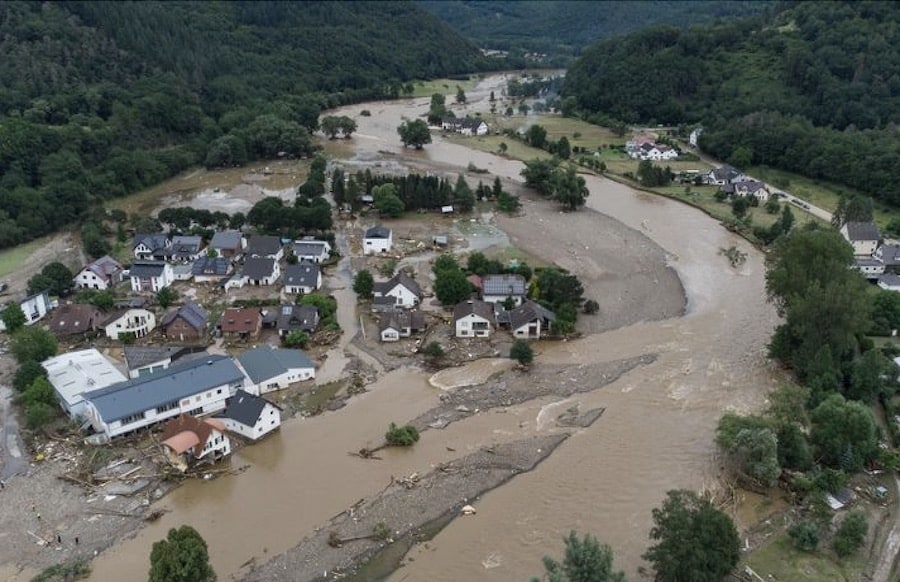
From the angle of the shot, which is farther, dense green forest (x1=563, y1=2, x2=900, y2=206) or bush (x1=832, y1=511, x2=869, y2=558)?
dense green forest (x1=563, y1=2, x2=900, y2=206)

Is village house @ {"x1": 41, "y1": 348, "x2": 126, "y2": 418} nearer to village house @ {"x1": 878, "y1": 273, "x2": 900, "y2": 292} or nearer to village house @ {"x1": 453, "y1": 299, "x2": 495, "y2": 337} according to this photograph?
village house @ {"x1": 453, "y1": 299, "x2": 495, "y2": 337}

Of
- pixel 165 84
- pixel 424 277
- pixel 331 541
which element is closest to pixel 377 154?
pixel 165 84

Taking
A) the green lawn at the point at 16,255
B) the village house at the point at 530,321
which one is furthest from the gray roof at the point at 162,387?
the green lawn at the point at 16,255

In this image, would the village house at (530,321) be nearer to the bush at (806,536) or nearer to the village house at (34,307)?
the bush at (806,536)

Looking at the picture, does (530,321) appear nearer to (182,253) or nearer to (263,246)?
(263,246)

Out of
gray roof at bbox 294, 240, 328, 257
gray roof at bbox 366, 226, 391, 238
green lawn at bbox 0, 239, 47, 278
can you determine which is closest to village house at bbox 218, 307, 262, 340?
gray roof at bbox 294, 240, 328, 257

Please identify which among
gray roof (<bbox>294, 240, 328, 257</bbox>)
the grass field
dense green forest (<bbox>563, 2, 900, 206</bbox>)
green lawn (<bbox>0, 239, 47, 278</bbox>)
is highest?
dense green forest (<bbox>563, 2, 900, 206</bbox>)

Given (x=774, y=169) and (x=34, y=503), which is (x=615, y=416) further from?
(x=774, y=169)

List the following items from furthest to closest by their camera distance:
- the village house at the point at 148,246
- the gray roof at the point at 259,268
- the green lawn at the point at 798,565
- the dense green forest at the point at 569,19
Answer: the dense green forest at the point at 569,19 < the village house at the point at 148,246 < the gray roof at the point at 259,268 < the green lawn at the point at 798,565
